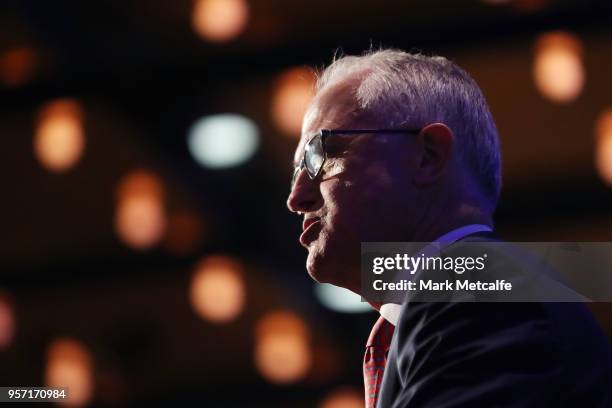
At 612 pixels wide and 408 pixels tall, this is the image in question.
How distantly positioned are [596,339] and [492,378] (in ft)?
0.66

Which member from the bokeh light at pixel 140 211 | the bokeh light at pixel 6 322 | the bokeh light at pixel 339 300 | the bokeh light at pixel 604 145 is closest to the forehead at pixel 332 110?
the bokeh light at pixel 604 145

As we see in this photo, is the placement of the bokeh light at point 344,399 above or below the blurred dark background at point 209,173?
below

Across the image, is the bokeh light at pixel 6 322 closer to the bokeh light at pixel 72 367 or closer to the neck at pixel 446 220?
the bokeh light at pixel 72 367

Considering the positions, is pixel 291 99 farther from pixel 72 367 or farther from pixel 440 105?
pixel 440 105

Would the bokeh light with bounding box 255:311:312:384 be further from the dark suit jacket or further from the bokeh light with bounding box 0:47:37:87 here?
the dark suit jacket

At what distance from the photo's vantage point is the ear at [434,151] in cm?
152

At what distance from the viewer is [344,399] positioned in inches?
214

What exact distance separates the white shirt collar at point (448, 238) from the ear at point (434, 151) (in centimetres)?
11

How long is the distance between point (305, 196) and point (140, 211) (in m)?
3.62

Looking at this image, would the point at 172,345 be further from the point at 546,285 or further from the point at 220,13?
the point at 546,285

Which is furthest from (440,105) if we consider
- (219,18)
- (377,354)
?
(219,18)

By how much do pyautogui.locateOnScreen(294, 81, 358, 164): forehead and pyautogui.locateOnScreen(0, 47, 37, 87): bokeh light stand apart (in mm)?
2884

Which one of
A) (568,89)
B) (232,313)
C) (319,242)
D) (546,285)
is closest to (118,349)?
(232,313)

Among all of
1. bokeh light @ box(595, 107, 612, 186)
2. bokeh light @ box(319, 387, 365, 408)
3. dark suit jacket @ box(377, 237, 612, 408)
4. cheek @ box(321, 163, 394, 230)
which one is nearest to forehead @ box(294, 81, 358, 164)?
cheek @ box(321, 163, 394, 230)
